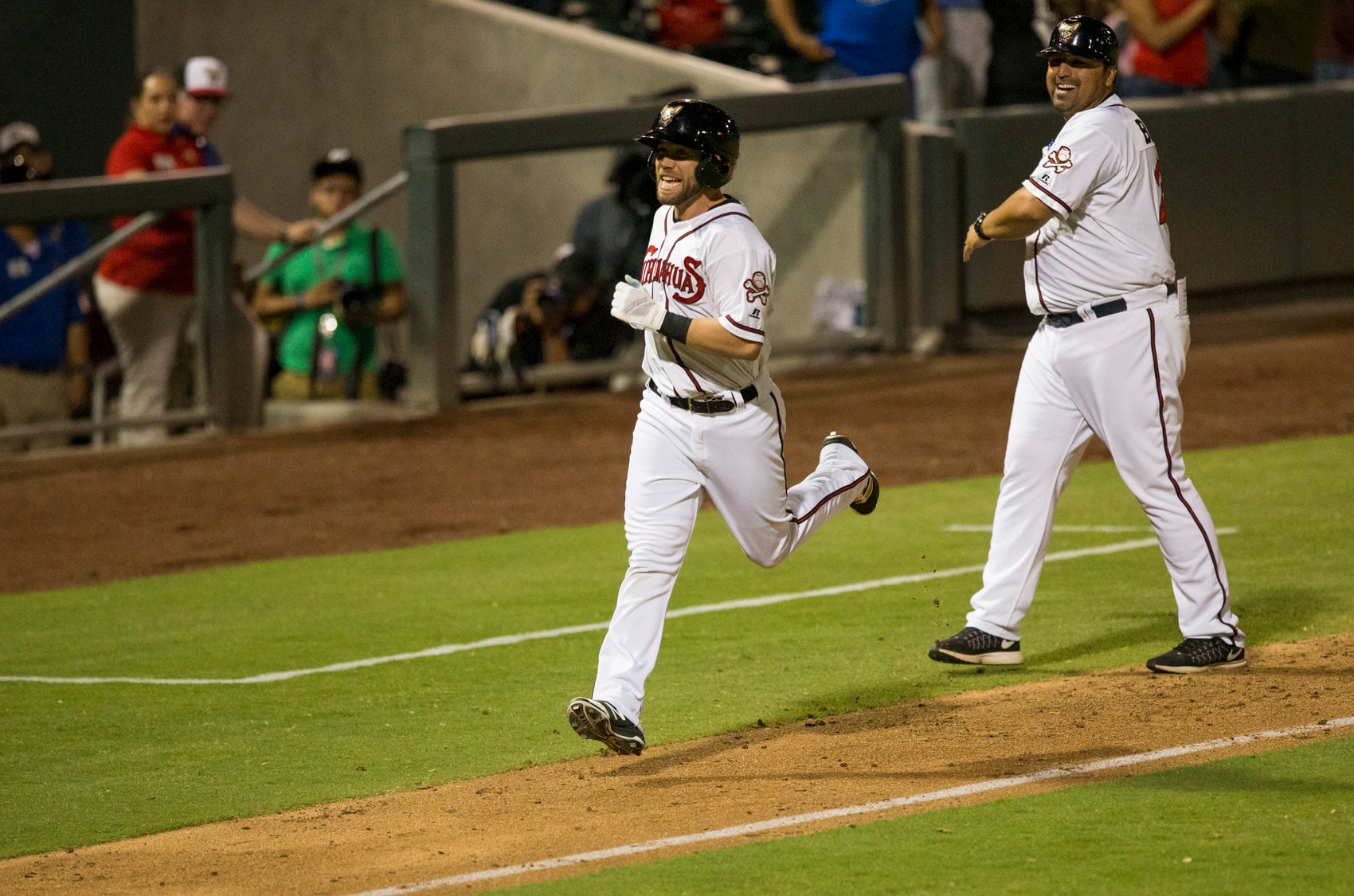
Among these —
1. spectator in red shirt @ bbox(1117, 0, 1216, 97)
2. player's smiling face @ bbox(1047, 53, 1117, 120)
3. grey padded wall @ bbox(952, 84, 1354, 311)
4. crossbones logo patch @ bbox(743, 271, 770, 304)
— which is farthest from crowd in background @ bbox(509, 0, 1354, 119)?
crossbones logo patch @ bbox(743, 271, 770, 304)

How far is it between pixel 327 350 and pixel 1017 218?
7691mm

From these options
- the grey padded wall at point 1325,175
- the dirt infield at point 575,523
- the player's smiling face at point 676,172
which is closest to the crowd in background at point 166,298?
the dirt infield at point 575,523

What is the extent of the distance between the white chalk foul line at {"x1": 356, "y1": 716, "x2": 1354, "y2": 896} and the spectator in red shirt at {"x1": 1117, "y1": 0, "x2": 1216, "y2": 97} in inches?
408

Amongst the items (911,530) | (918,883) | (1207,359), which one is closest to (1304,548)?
(911,530)

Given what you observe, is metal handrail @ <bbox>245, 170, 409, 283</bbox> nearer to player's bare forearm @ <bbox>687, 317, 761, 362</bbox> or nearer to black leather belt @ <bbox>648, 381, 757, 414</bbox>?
black leather belt @ <bbox>648, 381, 757, 414</bbox>

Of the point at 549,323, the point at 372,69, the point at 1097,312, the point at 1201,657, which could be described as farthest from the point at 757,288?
the point at 372,69

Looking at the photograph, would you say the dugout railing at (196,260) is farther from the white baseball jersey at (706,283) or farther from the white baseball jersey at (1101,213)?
the white baseball jersey at (1101,213)

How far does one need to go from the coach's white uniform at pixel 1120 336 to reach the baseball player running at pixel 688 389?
1089 millimetres

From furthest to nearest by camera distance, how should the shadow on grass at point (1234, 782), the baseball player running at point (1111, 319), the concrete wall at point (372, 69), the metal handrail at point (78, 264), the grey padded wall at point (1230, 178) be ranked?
the concrete wall at point (372, 69), the grey padded wall at point (1230, 178), the metal handrail at point (78, 264), the baseball player running at point (1111, 319), the shadow on grass at point (1234, 782)

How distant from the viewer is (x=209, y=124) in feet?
43.2

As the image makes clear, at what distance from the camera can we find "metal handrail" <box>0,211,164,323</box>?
11781mm

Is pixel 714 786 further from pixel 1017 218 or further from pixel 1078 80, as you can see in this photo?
pixel 1078 80

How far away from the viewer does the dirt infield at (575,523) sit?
514 cm

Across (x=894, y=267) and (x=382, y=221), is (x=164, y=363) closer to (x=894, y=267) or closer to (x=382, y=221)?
(x=382, y=221)
